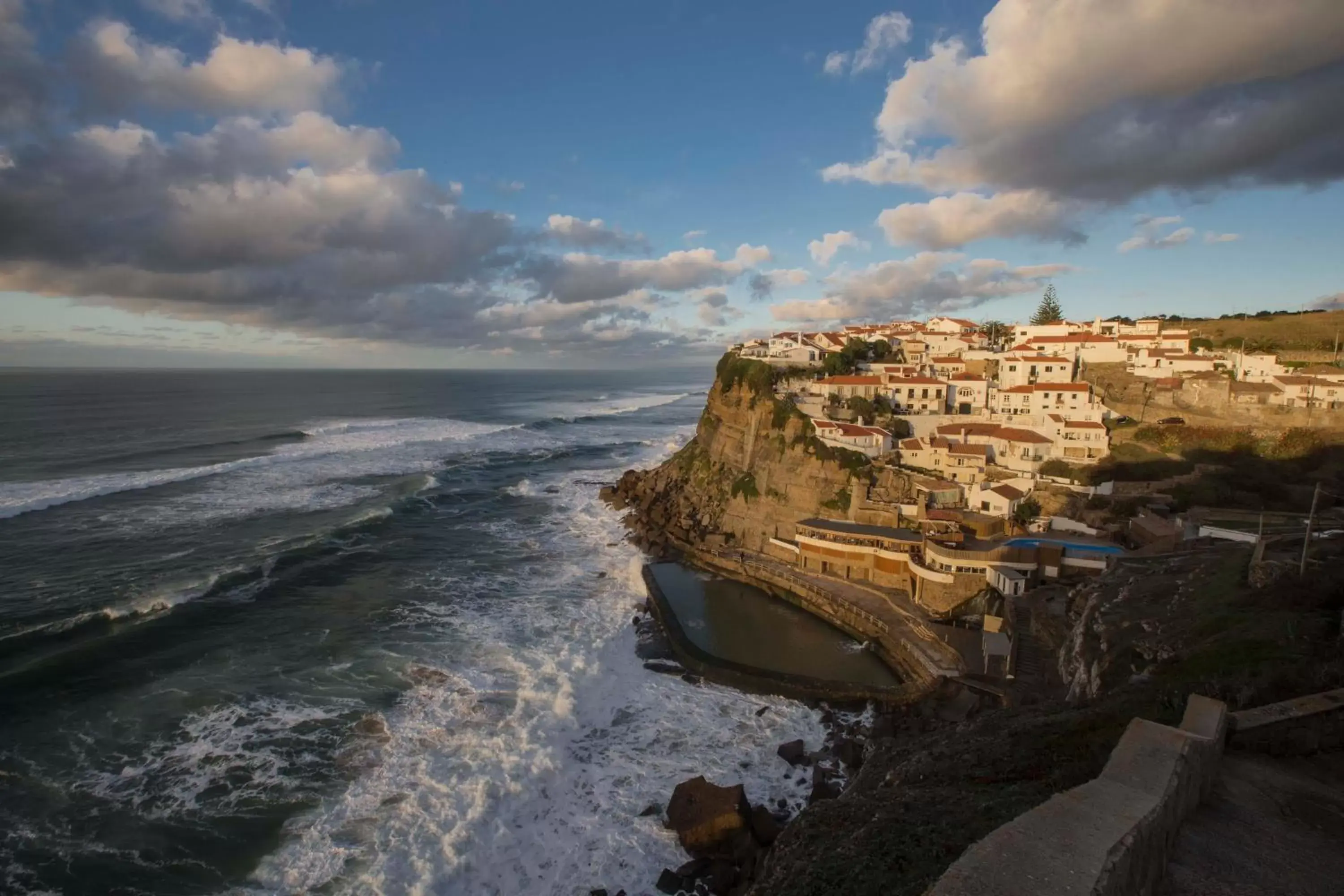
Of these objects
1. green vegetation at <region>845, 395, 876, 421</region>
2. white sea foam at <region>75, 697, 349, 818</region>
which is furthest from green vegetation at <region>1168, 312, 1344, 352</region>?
white sea foam at <region>75, 697, 349, 818</region>

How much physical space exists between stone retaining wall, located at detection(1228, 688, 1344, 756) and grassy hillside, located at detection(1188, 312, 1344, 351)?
60.9 metres

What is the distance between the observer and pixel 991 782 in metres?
11.0

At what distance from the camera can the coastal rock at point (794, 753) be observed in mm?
18219

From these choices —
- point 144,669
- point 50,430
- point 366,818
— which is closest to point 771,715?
point 366,818

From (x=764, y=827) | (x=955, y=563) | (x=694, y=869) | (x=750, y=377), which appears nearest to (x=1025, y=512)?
(x=955, y=563)

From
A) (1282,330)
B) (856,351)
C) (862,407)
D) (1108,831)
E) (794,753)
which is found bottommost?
(794,753)

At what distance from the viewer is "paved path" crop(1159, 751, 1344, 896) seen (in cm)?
720

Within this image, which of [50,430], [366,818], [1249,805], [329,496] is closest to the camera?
[1249,805]

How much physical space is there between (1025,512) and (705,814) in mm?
25739

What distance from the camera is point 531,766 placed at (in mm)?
18031

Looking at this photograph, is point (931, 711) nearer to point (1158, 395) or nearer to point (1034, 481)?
point (1034, 481)

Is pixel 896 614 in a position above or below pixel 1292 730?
below

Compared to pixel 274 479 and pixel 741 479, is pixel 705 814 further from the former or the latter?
pixel 274 479

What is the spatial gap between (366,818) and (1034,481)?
34.9m
